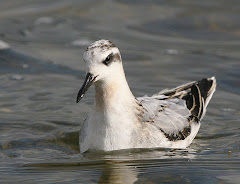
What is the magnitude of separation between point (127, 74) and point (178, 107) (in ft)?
8.96

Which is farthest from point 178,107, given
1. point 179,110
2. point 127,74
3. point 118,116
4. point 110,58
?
point 127,74

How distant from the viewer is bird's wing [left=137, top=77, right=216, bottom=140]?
8.17 m

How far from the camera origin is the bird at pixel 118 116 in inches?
284

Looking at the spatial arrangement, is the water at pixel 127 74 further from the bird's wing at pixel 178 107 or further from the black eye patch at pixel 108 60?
the black eye patch at pixel 108 60

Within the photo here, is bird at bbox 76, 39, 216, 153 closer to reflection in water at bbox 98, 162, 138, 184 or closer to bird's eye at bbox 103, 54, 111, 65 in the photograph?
→ bird's eye at bbox 103, 54, 111, 65

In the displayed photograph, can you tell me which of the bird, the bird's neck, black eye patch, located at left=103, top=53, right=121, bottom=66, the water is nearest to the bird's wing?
the bird

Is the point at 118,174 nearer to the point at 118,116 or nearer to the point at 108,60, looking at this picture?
the point at 118,116

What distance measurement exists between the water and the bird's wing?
30 cm

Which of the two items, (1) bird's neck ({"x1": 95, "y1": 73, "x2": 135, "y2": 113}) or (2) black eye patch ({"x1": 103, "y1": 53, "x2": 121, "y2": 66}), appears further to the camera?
(1) bird's neck ({"x1": 95, "y1": 73, "x2": 135, "y2": 113})

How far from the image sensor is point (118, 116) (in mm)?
7613

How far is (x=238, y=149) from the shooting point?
7.90 m

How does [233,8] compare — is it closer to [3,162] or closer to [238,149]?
[238,149]

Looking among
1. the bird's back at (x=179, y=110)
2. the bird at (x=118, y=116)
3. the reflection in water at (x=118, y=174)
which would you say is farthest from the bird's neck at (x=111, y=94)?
the reflection in water at (x=118, y=174)

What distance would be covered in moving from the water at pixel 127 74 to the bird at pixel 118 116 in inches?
5.8
